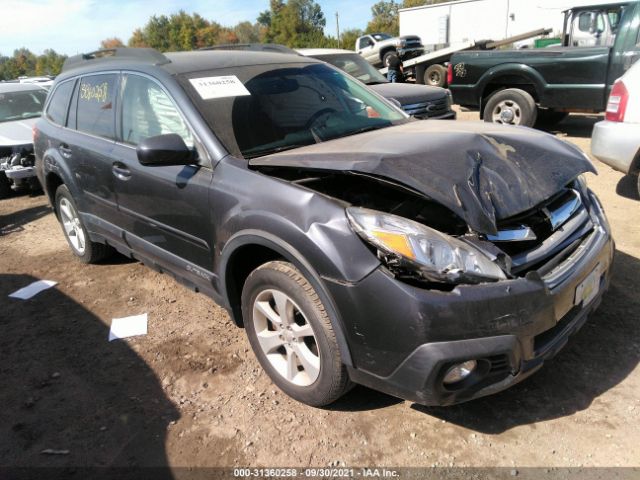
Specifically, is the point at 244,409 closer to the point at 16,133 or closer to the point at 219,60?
the point at 219,60

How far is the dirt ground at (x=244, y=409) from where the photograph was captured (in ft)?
7.65

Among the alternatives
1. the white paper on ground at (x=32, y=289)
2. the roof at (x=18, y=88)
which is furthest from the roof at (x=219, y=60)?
the roof at (x=18, y=88)

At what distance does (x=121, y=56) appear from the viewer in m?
3.82

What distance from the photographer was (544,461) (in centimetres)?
220

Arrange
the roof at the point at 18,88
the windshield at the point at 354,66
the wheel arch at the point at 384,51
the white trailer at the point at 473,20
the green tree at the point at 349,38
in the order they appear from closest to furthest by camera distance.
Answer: the windshield at the point at 354,66 → the roof at the point at 18,88 → the wheel arch at the point at 384,51 → the white trailer at the point at 473,20 → the green tree at the point at 349,38

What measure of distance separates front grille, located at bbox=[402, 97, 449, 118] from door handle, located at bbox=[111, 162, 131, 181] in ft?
15.6

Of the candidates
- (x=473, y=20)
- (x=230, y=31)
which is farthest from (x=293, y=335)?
(x=230, y=31)

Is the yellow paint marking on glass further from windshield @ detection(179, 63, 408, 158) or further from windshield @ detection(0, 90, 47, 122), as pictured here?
windshield @ detection(0, 90, 47, 122)

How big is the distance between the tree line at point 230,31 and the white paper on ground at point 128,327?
185 feet

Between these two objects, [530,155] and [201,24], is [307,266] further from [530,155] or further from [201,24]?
[201,24]

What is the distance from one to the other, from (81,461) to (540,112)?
9.26 meters

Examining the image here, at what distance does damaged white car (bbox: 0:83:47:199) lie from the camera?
7.49 m

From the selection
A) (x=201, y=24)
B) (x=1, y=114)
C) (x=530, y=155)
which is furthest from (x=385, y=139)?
(x=201, y=24)

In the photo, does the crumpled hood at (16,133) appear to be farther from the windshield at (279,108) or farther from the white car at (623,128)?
the white car at (623,128)
